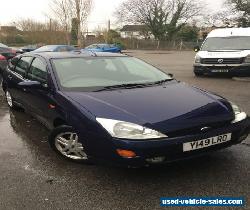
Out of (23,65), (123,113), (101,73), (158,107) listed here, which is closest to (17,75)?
(23,65)

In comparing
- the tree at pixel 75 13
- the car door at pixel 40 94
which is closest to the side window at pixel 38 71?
the car door at pixel 40 94

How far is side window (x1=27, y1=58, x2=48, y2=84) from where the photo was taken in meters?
5.27

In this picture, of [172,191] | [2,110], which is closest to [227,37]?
[2,110]

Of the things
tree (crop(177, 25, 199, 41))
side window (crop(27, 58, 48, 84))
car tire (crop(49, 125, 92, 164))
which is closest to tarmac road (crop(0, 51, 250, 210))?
car tire (crop(49, 125, 92, 164))

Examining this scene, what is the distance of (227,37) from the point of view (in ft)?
45.2

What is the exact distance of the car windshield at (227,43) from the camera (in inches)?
522

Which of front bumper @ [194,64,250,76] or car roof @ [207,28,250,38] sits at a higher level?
car roof @ [207,28,250,38]

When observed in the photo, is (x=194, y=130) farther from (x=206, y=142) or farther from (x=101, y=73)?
(x=101, y=73)

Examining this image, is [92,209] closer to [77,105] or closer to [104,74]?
[77,105]

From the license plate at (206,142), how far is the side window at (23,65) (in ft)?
11.3

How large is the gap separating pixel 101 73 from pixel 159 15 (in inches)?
2169

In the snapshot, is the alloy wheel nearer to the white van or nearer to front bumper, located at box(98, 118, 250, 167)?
front bumper, located at box(98, 118, 250, 167)

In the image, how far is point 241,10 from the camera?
181ft

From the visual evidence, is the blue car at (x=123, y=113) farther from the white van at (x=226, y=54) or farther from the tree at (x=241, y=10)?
the tree at (x=241, y=10)
